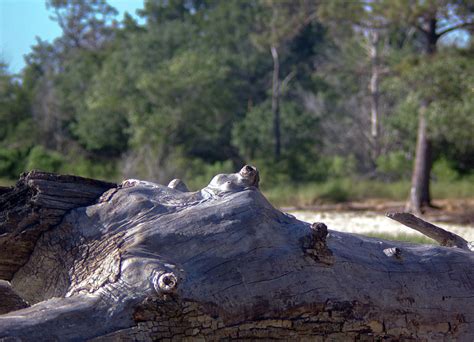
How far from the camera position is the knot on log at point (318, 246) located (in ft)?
9.16

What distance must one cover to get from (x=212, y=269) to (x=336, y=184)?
57.4ft

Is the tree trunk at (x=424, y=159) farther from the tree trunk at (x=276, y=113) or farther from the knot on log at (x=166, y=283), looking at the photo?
the knot on log at (x=166, y=283)

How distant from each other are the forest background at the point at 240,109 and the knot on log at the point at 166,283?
51.3 feet

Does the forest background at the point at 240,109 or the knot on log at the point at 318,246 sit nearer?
the knot on log at the point at 318,246

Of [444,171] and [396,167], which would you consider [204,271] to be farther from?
[396,167]

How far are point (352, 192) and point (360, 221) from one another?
222 inches

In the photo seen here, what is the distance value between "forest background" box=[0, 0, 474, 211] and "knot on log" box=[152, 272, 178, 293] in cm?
1563

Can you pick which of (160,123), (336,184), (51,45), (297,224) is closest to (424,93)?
(336,184)

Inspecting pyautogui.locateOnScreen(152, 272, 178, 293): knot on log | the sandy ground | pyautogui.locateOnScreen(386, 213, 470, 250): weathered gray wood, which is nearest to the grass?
the sandy ground

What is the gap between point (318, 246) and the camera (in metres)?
2.80

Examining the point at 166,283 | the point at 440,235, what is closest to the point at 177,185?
the point at 166,283

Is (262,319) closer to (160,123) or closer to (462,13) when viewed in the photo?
(462,13)

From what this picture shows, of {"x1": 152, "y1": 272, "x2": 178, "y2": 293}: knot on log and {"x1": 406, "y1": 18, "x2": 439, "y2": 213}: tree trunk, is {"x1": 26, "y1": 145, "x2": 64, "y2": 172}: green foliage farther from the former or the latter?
{"x1": 152, "y1": 272, "x2": 178, "y2": 293}: knot on log

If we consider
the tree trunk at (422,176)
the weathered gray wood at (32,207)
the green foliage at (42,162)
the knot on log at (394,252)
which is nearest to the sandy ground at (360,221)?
the tree trunk at (422,176)
